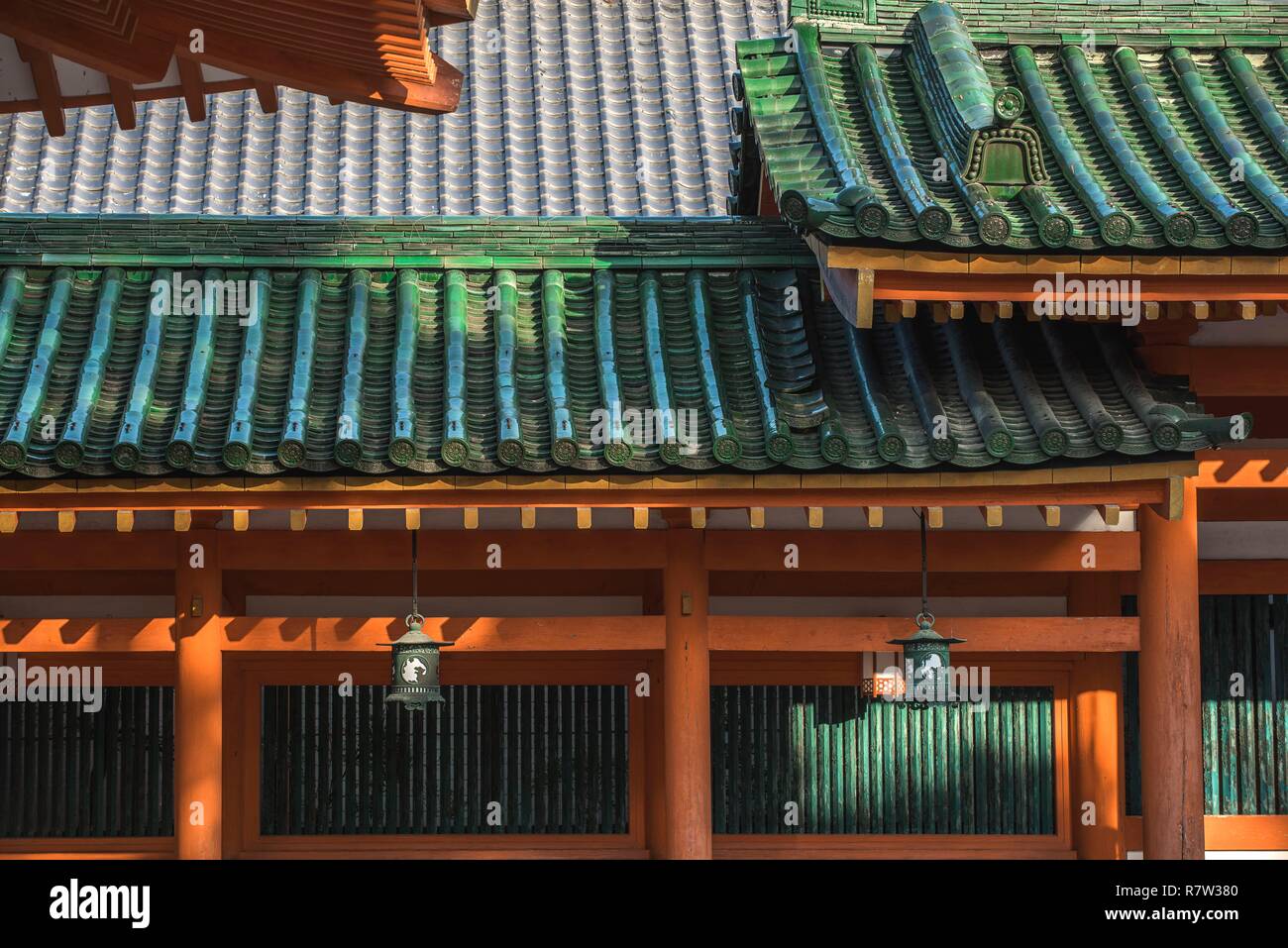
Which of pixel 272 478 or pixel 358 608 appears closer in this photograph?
pixel 272 478

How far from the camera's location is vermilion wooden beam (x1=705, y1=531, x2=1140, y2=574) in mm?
10266

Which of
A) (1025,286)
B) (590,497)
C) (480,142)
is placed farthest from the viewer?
(480,142)

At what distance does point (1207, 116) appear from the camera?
10898 millimetres

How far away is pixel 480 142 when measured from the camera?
23.0 meters

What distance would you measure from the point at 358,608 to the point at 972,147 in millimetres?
4542

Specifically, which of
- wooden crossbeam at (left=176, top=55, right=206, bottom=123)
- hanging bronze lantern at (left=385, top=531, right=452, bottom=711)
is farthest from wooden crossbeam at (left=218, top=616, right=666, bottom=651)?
wooden crossbeam at (left=176, top=55, right=206, bottom=123)

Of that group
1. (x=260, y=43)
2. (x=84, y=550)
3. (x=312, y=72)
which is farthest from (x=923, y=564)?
(x=84, y=550)

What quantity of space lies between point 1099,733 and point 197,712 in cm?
540

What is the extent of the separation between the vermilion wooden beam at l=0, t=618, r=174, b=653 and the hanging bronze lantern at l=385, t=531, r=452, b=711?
4.49 feet

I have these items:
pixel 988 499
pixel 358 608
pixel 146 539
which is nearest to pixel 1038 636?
pixel 988 499

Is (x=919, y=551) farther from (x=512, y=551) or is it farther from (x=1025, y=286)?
(x=512, y=551)

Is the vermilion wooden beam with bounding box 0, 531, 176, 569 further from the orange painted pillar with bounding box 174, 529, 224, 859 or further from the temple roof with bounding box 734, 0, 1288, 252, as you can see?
the temple roof with bounding box 734, 0, 1288, 252
